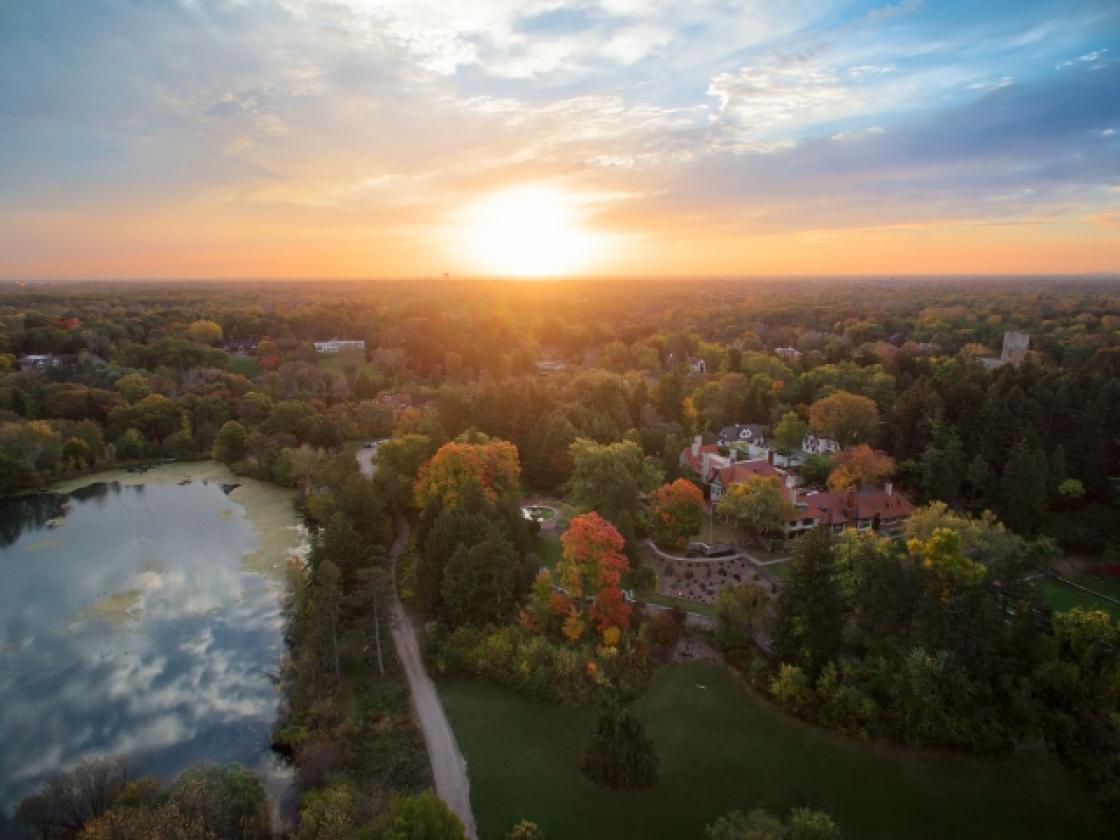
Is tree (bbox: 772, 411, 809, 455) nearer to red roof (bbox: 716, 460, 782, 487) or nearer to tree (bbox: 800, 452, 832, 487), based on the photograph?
tree (bbox: 800, 452, 832, 487)

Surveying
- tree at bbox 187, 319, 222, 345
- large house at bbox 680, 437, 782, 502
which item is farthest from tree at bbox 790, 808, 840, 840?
tree at bbox 187, 319, 222, 345

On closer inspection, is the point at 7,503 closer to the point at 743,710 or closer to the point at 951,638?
the point at 743,710

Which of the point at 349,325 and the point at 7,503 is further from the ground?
the point at 349,325

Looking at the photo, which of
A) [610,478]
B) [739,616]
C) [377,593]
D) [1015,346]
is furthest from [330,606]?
[1015,346]

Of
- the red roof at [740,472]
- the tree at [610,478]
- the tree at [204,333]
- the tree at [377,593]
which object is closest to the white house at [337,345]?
the tree at [204,333]

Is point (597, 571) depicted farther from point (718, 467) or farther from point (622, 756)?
point (718, 467)

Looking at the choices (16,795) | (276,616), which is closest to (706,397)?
(276,616)
